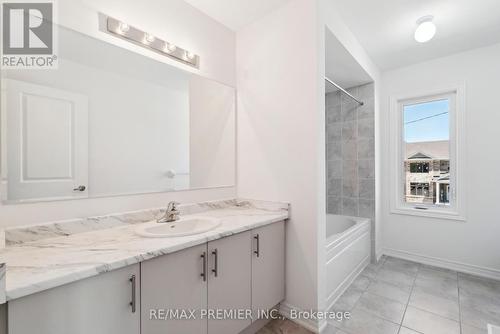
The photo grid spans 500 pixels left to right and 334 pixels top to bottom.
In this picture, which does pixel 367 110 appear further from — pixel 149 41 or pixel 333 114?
pixel 149 41

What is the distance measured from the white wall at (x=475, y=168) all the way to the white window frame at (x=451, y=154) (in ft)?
0.17

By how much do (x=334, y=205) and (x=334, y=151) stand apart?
0.77 metres

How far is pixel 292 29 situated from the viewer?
1754mm

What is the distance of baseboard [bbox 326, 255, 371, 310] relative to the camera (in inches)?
75.0

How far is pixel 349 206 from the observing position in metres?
2.99

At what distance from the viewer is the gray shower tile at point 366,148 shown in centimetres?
279

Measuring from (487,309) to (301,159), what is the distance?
198cm

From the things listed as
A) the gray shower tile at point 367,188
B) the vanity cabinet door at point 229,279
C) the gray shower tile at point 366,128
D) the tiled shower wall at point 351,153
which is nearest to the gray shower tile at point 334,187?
the tiled shower wall at point 351,153

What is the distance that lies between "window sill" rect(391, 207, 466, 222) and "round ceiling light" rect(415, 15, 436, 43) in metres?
1.94

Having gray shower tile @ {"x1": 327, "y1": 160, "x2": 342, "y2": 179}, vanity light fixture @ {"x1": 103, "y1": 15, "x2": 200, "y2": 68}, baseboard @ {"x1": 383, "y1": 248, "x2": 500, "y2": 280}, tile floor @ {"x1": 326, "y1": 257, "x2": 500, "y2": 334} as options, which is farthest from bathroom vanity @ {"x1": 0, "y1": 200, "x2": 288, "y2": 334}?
baseboard @ {"x1": 383, "y1": 248, "x2": 500, "y2": 280}

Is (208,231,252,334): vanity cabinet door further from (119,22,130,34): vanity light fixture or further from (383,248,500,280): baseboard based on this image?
(383,248,500,280): baseboard

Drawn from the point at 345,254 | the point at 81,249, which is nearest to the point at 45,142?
the point at 81,249

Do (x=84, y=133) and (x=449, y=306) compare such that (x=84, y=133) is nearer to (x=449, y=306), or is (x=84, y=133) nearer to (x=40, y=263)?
(x=40, y=263)

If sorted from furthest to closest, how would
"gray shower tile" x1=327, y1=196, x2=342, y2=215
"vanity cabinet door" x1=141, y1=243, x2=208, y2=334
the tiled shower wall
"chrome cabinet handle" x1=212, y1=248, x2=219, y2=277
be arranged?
"gray shower tile" x1=327, y1=196, x2=342, y2=215
the tiled shower wall
"chrome cabinet handle" x1=212, y1=248, x2=219, y2=277
"vanity cabinet door" x1=141, y1=243, x2=208, y2=334
